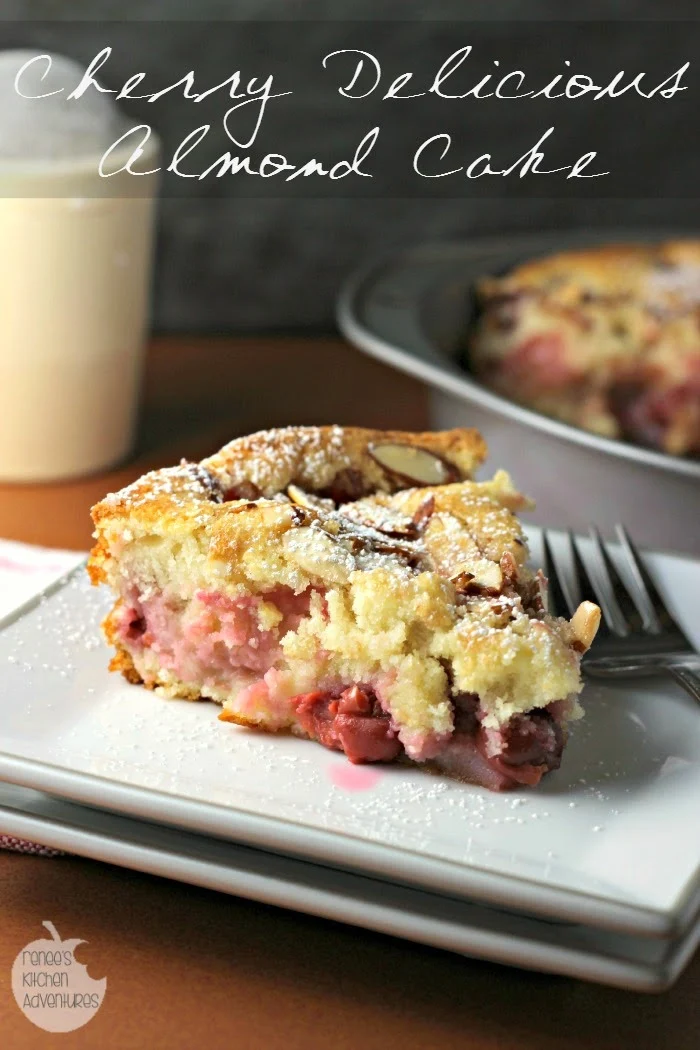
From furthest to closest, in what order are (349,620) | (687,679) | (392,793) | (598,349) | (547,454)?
1. (598,349)
2. (547,454)
3. (687,679)
4. (349,620)
5. (392,793)

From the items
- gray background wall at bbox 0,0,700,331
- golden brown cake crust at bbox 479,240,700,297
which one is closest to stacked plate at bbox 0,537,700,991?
golden brown cake crust at bbox 479,240,700,297

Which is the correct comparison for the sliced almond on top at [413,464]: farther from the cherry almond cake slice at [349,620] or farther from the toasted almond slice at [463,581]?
the toasted almond slice at [463,581]

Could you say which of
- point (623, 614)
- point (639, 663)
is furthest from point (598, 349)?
point (639, 663)

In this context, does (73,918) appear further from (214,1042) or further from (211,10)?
(211,10)

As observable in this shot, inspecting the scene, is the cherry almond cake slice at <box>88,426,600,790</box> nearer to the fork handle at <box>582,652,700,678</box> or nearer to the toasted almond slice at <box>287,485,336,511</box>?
the toasted almond slice at <box>287,485,336,511</box>

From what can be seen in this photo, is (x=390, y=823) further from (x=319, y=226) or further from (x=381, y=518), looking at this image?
(x=319, y=226)

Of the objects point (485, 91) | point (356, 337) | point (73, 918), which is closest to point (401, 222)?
point (485, 91)

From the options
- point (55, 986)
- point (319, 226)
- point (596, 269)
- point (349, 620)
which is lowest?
point (55, 986)
